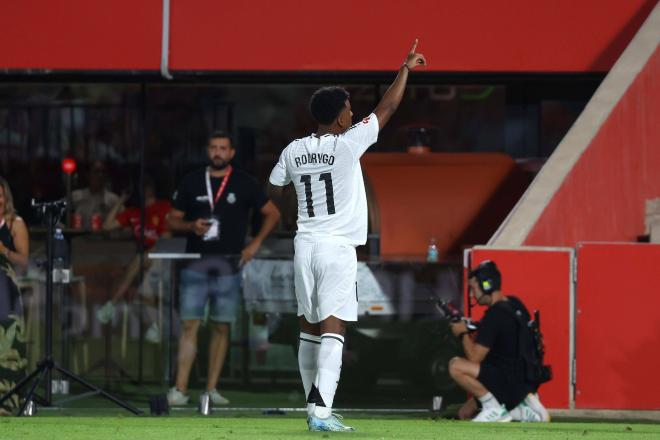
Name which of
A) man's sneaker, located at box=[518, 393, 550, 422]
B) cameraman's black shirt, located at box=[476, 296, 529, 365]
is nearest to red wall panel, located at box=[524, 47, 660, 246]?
cameraman's black shirt, located at box=[476, 296, 529, 365]

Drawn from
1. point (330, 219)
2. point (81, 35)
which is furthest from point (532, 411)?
point (81, 35)

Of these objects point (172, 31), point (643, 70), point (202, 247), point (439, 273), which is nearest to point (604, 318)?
point (439, 273)

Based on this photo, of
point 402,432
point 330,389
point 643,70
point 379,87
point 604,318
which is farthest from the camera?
point 379,87

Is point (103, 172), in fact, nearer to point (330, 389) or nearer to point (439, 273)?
point (439, 273)

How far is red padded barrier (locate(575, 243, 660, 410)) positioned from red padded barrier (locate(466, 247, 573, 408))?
0.11 metres

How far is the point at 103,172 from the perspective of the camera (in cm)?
1574

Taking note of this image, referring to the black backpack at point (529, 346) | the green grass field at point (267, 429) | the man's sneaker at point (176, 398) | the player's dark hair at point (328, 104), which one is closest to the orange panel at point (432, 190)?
the man's sneaker at point (176, 398)

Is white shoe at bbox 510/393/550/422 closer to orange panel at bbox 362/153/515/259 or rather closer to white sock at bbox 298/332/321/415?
white sock at bbox 298/332/321/415

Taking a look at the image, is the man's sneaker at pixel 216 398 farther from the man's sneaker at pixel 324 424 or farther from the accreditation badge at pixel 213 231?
the man's sneaker at pixel 324 424

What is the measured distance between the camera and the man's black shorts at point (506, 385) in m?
12.1

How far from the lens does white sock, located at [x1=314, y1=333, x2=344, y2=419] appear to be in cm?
940

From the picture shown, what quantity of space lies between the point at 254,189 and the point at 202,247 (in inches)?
25.9

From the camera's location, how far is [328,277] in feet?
31.3

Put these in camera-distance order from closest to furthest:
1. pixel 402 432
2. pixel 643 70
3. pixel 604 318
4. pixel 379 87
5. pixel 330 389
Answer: pixel 330 389, pixel 402 432, pixel 604 318, pixel 643 70, pixel 379 87
